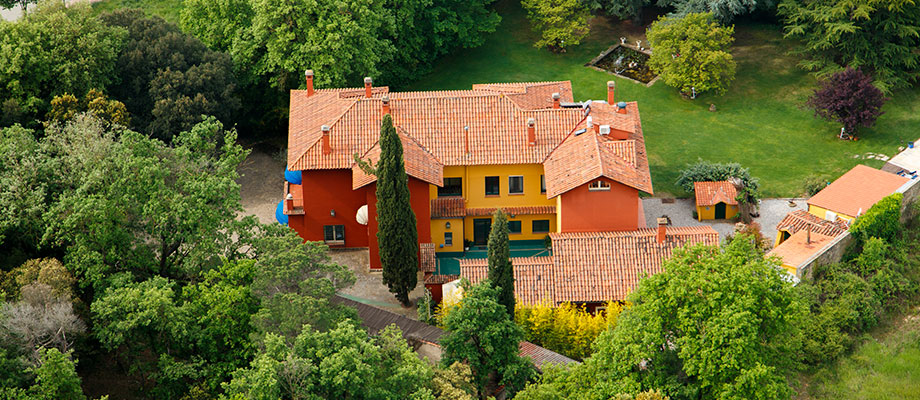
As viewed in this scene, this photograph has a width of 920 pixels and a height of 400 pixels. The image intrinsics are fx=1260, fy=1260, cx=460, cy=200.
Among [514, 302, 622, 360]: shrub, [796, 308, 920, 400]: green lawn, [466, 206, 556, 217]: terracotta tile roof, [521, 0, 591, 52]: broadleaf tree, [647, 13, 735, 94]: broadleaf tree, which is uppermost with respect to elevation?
[521, 0, 591, 52]: broadleaf tree

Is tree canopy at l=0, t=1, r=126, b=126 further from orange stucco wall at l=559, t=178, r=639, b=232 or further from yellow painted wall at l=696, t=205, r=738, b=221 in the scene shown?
yellow painted wall at l=696, t=205, r=738, b=221

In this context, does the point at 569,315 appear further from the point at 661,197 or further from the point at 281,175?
the point at 281,175

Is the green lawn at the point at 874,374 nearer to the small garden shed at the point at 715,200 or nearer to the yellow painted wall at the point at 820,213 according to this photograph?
the yellow painted wall at the point at 820,213

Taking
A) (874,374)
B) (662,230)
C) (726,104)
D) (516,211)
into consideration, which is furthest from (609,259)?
(726,104)

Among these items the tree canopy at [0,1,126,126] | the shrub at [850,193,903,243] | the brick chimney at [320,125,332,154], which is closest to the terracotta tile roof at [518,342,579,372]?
the brick chimney at [320,125,332,154]

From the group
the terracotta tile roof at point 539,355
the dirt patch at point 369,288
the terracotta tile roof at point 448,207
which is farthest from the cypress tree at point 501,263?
the terracotta tile roof at point 448,207

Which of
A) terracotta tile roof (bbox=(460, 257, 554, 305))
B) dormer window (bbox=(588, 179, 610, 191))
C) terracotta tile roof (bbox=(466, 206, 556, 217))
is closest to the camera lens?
terracotta tile roof (bbox=(460, 257, 554, 305))
